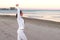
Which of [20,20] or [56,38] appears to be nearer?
[20,20]

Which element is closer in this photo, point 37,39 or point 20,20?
point 20,20

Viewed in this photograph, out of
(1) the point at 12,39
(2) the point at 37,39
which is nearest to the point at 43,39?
(2) the point at 37,39

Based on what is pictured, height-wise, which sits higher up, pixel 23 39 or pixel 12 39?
pixel 23 39

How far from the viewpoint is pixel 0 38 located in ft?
29.0

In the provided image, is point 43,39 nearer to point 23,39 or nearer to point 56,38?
point 56,38
